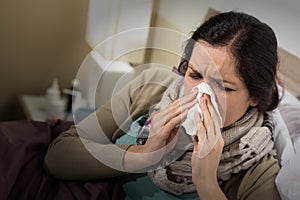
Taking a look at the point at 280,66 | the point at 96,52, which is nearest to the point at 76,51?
the point at 96,52

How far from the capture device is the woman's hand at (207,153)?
71 cm

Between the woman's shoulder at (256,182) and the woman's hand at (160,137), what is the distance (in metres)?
0.14

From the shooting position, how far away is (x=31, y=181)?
838mm

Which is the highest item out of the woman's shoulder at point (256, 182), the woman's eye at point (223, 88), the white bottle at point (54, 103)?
the woman's eye at point (223, 88)

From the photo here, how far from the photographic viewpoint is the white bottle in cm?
151

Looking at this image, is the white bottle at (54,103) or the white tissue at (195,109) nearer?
the white tissue at (195,109)

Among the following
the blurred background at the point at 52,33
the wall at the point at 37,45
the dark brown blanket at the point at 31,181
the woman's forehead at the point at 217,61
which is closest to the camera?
the woman's forehead at the point at 217,61

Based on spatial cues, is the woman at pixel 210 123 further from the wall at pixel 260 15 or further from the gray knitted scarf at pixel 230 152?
the wall at pixel 260 15

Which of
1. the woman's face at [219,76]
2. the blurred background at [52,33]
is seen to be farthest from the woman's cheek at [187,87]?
the blurred background at [52,33]

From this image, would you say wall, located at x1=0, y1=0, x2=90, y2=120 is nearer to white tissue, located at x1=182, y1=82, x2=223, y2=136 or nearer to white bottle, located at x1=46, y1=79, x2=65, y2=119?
white bottle, located at x1=46, y1=79, x2=65, y2=119

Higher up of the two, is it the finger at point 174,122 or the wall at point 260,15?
the wall at point 260,15

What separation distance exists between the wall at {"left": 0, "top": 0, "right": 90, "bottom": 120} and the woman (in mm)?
734

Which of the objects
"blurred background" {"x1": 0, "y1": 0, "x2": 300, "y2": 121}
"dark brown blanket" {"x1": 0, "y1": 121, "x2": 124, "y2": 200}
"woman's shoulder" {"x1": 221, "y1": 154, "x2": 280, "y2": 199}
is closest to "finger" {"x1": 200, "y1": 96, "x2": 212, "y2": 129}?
"woman's shoulder" {"x1": 221, "y1": 154, "x2": 280, "y2": 199}

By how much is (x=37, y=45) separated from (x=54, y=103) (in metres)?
0.22
